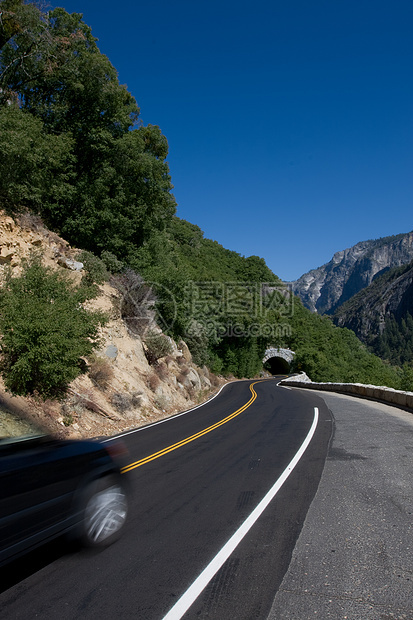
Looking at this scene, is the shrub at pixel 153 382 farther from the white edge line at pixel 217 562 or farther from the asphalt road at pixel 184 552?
the white edge line at pixel 217 562

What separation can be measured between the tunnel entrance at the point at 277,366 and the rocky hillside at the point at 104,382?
180ft

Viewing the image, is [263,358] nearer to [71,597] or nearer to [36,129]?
[36,129]

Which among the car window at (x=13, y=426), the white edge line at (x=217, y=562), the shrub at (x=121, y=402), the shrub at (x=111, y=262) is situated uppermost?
the shrub at (x=111, y=262)

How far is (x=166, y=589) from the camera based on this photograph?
11.1 feet

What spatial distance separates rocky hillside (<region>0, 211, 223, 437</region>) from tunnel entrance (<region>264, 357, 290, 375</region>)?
54858 millimetres

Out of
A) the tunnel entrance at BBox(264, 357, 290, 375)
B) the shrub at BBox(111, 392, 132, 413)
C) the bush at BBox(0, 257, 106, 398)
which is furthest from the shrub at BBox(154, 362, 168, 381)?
the tunnel entrance at BBox(264, 357, 290, 375)

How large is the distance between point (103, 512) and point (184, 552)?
1.16m

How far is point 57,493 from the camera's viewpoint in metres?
4.09

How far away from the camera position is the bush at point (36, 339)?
35.9 feet

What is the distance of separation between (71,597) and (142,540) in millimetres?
1219

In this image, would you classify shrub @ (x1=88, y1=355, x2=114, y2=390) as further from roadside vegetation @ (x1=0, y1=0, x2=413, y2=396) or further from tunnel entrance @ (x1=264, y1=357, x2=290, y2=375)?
tunnel entrance @ (x1=264, y1=357, x2=290, y2=375)

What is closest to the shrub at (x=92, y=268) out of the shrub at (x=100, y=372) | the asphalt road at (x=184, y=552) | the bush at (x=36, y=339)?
the shrub at (x=100, y=372)

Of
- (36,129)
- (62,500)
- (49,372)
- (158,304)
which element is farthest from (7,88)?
(62,500)

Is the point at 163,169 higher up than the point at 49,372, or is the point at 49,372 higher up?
the point at 163,169
